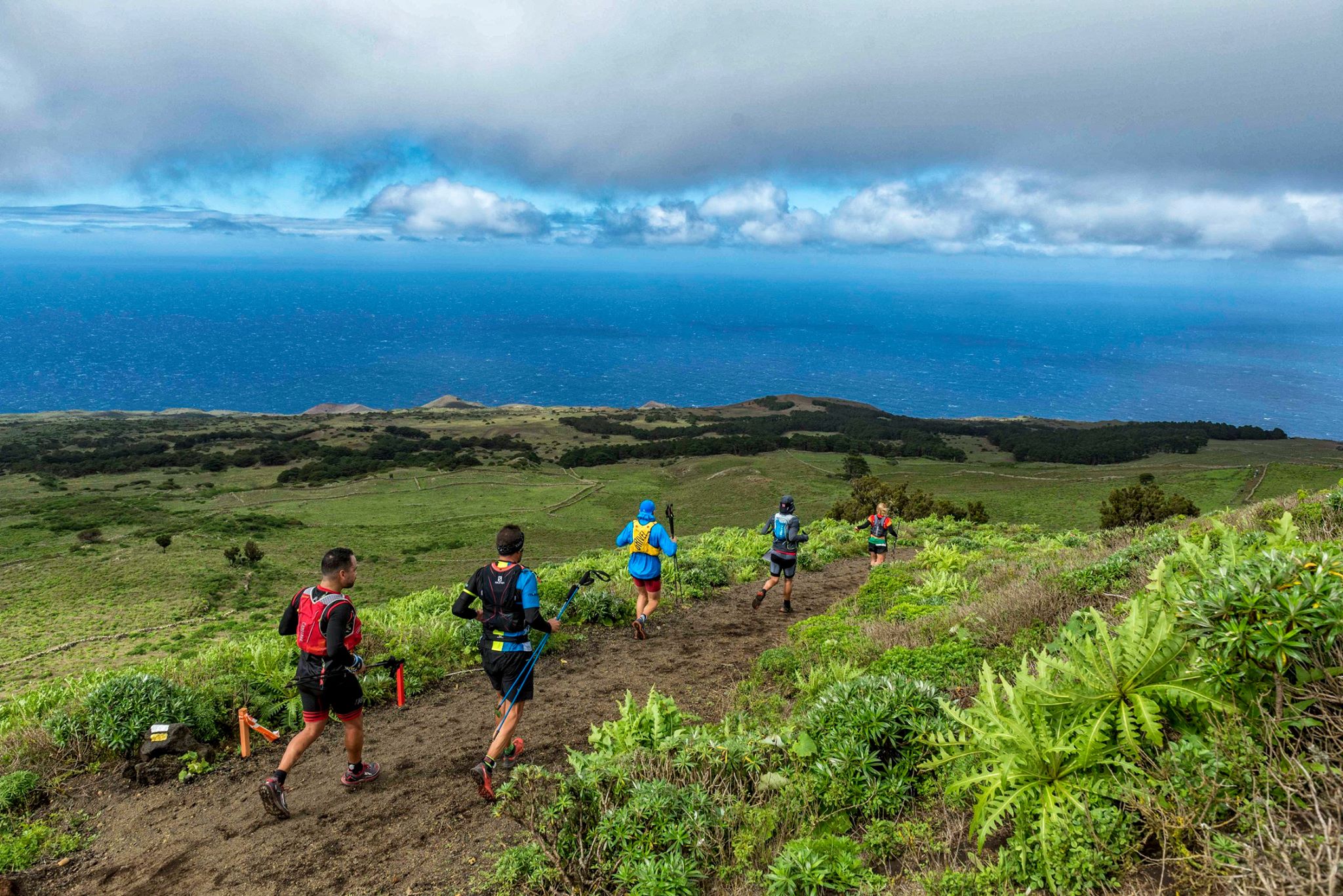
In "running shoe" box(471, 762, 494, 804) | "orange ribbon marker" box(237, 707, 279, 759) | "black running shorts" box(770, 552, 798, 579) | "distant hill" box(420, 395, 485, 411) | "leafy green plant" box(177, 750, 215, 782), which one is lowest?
"distant hill" box(420, 395, 485, 411)

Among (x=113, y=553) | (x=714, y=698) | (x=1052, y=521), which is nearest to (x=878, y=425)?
(x=1052, y=521)

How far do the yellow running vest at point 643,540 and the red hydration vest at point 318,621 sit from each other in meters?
4.58

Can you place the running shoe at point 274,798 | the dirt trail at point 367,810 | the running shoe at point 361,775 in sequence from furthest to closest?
the running shoe at point 361,775
the running shoe at point 274,798
the dirt trail at point 367,810

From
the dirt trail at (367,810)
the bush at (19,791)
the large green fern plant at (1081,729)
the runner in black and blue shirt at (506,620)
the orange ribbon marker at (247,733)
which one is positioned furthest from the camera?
the orange ribbon marker at (247,733)

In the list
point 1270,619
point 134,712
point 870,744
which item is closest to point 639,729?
point 870,744

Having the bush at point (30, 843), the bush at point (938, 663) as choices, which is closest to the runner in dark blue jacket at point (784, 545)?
the bush at point (938, 663)

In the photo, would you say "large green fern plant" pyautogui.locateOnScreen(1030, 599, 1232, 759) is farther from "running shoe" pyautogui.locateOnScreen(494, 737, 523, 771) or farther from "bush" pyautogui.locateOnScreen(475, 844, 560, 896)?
"running shoe" pyautogui.locateOnScreen(494, 737, 523, 771)

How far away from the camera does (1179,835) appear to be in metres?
3.04

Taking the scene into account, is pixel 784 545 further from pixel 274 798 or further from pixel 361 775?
pixel 274 798

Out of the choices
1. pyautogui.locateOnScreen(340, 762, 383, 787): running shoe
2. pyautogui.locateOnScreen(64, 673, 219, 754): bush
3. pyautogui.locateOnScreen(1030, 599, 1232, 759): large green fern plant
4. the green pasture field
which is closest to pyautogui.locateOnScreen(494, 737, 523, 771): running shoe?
pyautogui.locateOnScreen(340, 762, 383, 787): running shoe

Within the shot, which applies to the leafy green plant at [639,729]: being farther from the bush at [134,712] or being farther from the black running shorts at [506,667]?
the bush at [134,712]

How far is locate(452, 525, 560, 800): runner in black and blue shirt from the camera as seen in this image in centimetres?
613

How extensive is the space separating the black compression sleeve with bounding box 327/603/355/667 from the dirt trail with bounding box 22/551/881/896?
1.44 meters

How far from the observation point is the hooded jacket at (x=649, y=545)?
971 centimetres
